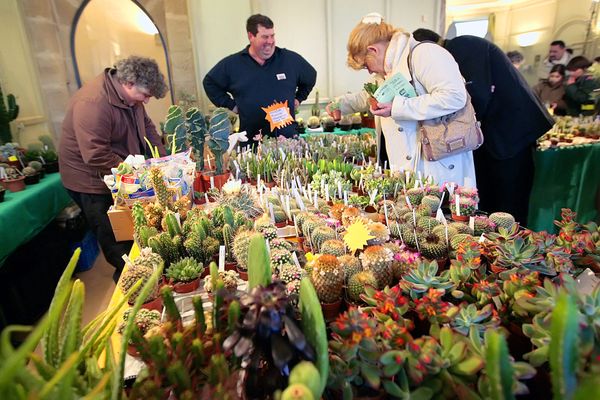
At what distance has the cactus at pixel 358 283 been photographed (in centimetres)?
101

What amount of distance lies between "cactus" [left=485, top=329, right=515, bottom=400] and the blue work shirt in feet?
9.96

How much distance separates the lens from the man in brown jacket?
2229mm

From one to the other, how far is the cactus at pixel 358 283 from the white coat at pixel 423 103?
127cm

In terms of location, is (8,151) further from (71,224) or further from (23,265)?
(23,265)

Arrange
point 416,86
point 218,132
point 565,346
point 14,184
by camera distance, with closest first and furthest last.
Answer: point 565,346
point 416,86
point 218,132
point 14,184

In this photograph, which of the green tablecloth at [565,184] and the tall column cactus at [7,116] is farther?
the tall column cactus at [7,116]

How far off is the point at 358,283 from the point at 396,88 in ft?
4.56

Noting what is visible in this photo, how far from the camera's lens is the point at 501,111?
2.29 m

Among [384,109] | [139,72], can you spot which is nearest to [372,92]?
[384,109]

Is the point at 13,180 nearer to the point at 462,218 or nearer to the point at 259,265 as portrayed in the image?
the point at 259,265

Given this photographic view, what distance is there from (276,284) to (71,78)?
6.11 metres

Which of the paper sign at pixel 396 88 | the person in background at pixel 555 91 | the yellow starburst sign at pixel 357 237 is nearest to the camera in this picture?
the yellow starburst sign at pixel 357 237

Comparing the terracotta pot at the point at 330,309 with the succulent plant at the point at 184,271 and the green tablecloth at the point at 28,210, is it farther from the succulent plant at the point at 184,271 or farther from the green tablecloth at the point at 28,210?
the green tablecloth at the point at 28,210

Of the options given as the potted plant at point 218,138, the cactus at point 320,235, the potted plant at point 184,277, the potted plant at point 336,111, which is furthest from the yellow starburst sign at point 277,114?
the potted plant at point 184,277
